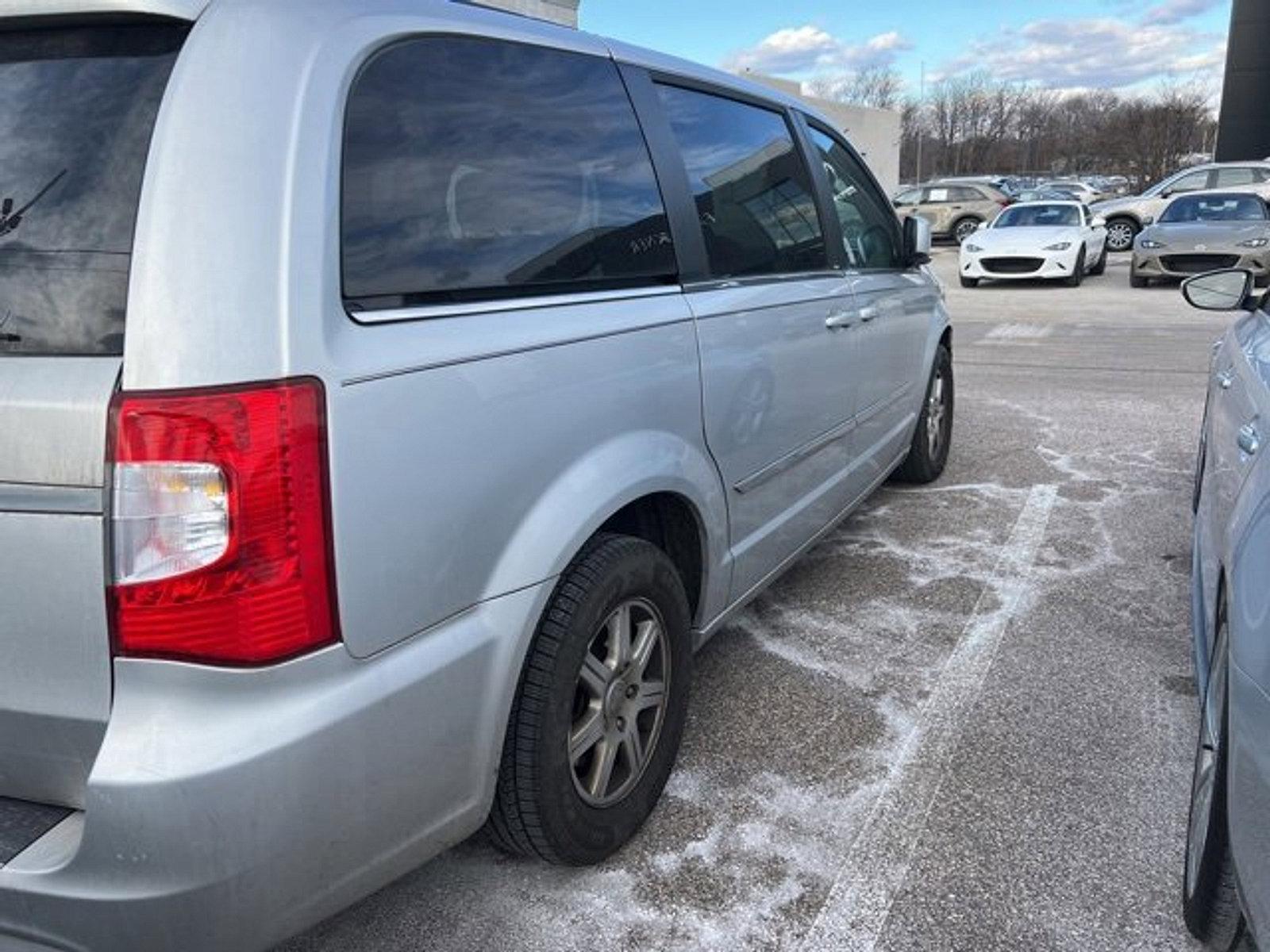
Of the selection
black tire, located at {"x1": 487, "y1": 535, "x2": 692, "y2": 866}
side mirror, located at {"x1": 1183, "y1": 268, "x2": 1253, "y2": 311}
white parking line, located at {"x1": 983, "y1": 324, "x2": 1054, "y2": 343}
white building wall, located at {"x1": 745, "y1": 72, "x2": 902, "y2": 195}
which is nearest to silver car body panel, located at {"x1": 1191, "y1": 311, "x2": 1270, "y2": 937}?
side mirror, located at {"x1": 1183, "y1": 268, "x2": 1253, "y2": 311}

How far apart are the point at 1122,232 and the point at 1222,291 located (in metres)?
20.4

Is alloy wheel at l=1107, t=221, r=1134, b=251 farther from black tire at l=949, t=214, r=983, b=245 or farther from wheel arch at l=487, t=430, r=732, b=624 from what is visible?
wheel arch at l=487, t=430, r=732, b=624

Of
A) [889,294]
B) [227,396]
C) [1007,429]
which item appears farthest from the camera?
[1007,429]

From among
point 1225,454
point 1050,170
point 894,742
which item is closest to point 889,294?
point 1225,454

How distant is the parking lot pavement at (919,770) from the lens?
220 centimetres

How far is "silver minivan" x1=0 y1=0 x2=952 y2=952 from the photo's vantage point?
1.50 m

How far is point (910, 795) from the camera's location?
8.64 feet

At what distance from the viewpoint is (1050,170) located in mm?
80125

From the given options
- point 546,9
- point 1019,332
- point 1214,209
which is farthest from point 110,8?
point 1214,209

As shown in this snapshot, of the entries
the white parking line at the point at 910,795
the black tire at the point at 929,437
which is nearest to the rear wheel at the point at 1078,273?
the black tire at the point at 929,437

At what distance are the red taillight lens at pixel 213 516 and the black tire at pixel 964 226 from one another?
26574mm

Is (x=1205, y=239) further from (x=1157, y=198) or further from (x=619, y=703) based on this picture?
(x=619, y=703)

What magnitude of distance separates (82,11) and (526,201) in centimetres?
83

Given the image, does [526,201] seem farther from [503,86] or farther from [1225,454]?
[1225,454]
